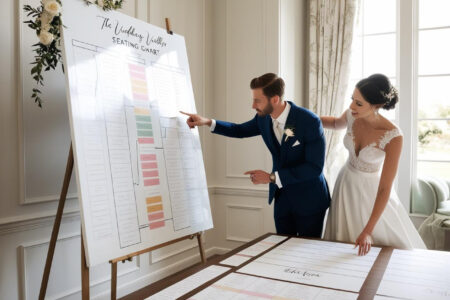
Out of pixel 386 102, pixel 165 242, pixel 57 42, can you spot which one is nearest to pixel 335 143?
pixel 386 102

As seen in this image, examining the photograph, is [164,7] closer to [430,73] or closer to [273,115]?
[273,115]

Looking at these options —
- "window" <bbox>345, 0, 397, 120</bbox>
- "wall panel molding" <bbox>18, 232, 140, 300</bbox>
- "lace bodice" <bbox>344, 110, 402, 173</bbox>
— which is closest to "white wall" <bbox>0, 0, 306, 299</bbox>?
"wall panel molding" <bbox>18, 232, 140, 300</bbox>

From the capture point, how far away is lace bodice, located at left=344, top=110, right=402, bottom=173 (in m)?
2.04

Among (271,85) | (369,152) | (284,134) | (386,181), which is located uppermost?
(271,85)

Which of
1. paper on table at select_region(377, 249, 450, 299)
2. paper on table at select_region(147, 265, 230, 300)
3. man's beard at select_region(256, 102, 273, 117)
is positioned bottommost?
paper on table at select_region(147, 265, 230, 300)

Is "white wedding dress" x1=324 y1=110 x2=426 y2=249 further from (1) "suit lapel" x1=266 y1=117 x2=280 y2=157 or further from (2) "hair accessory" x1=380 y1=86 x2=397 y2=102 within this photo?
(1) "suit lapel" x1=266 y1=117 x2=280 y2=157

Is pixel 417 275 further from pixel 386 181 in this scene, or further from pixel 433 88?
pixel 433 88

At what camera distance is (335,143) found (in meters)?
3.69

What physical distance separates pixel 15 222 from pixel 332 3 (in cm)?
326

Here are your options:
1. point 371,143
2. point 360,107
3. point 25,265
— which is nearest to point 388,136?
point 371,143

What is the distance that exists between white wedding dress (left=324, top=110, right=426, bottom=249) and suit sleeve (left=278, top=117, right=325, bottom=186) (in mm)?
197

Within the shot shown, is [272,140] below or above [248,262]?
above

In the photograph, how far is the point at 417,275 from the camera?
1.41 metres

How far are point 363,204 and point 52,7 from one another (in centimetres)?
180
